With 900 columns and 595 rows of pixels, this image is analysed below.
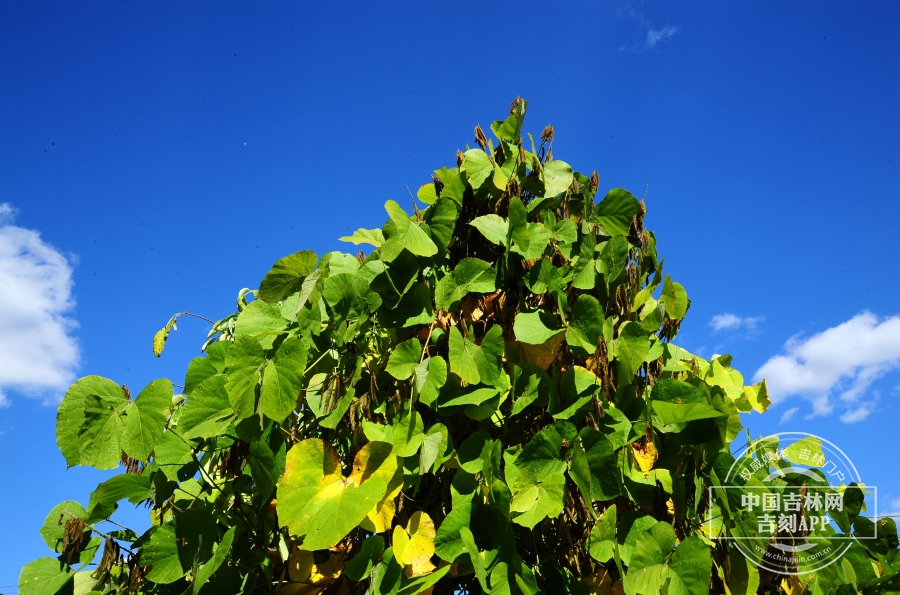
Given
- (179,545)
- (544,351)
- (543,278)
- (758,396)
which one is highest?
(758,396)

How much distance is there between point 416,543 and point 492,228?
628 millimetres

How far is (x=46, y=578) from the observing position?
1.28m

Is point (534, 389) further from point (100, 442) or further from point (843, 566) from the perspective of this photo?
point (843, 566)

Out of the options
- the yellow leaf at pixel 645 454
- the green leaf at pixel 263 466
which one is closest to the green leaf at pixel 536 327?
the yellow leaf at pixel 645 454

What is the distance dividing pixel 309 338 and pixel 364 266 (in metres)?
0.19

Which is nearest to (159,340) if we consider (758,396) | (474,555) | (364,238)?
(364,238)

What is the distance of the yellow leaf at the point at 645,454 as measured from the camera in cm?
124

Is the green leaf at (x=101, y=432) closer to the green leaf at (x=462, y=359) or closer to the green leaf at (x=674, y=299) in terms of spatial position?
the green leaf at (x=462, y=359)

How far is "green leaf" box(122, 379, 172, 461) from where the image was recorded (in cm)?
110

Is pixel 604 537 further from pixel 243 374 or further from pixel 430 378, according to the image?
pixel 243 374

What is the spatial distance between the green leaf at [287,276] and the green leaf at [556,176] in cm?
56

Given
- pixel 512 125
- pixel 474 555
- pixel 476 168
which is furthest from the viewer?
pixel 512 125

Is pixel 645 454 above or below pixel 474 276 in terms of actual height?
below

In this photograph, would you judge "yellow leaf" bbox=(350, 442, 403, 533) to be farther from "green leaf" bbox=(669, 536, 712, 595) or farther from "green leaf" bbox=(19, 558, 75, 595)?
"green leaf" bbox=(19, 558, 75, 595)
